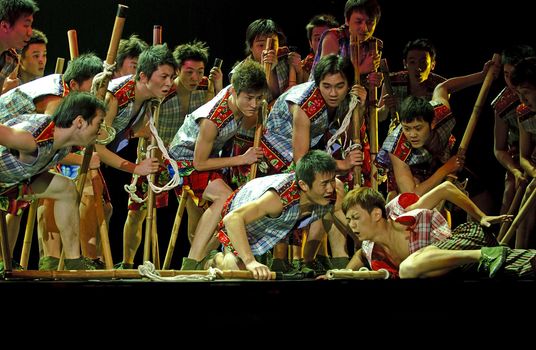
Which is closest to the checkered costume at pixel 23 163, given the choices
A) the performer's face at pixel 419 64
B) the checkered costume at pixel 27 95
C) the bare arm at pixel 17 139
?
the bare arm at pixel 17 139

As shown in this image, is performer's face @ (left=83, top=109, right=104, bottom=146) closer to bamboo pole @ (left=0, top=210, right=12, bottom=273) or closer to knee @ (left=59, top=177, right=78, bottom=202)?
knee @ (left=59, top=177, right=78, bottom=202)

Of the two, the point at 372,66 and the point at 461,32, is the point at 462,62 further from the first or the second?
the point at 372,66

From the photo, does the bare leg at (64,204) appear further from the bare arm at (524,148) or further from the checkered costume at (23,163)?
the bare arm at (524,148)

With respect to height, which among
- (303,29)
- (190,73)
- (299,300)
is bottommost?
(299,300)

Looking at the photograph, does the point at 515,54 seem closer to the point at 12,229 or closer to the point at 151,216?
the point at 151,216

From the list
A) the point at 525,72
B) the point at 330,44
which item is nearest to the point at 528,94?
the point at 525,72

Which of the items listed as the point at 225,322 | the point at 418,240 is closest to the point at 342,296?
the point at 225,322

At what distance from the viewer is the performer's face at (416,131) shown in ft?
15.5

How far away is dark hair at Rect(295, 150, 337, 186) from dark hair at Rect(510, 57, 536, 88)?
124 centimetres

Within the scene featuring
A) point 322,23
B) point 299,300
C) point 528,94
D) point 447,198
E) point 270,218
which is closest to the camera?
point 299,300

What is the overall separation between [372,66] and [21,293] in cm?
261

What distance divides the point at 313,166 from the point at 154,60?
1.02 metres

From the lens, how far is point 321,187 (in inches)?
159

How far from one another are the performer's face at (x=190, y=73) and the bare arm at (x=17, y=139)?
58.1 inches
